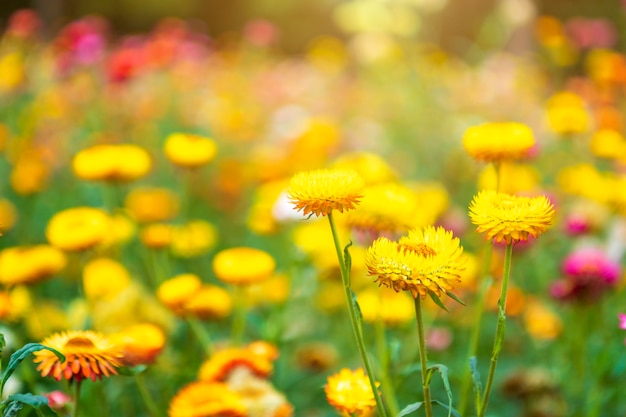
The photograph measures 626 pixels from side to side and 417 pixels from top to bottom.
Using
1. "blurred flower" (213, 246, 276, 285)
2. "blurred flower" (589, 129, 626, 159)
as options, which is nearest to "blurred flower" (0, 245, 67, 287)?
"blurred flower" (213, 246, 276, 285)

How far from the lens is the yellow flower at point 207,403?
0.97 metres

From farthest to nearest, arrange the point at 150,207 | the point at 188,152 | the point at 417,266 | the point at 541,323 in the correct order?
1. the point at 150,207
2. the point at 541,323
3. the point at 188,152
4. the point at 417,266

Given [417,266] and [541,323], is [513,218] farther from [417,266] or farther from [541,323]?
[541,323]

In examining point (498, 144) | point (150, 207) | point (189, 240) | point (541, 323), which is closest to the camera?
point (498, 144)

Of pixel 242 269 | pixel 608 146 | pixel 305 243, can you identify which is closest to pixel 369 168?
pixel 305 243

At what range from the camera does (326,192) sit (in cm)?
86

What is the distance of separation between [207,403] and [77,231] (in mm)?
619

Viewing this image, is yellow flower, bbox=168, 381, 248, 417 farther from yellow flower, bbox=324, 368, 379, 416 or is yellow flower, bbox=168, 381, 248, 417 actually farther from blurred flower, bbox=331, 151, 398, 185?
blurred flower, bbox=331, 151, 398, 185

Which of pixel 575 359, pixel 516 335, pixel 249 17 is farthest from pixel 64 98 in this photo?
pixel 249 17

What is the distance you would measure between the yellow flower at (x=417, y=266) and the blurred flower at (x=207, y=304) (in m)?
0.74

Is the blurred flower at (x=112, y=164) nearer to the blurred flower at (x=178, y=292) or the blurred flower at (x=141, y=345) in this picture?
the blurred flower at (x=178, y=292)

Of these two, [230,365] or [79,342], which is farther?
[230,365]

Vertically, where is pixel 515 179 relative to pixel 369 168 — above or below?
above

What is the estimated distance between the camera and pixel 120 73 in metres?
2.84
